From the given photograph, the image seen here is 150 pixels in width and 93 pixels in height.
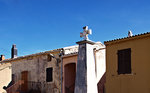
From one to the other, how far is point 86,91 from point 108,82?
4.17m

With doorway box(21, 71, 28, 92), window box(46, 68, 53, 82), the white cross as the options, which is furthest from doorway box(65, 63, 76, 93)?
the white cross

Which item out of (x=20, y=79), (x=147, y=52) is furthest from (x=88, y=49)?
(x=20, y=79)

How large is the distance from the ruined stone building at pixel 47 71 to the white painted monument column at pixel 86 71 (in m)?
6.49

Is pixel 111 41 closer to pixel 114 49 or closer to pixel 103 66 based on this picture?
pixel 114 49

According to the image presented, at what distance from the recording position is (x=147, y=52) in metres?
12.2

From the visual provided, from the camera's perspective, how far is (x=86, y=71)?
9742 millimetres

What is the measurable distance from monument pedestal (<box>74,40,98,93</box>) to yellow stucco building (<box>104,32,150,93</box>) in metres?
3.35

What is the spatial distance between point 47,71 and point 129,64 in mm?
8821

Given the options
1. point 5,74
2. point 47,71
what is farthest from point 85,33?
point 5,74

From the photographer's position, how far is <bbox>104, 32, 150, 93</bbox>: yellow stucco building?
12148mm

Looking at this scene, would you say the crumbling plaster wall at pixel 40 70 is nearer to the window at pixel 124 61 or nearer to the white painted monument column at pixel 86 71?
the window at pixel 124 61

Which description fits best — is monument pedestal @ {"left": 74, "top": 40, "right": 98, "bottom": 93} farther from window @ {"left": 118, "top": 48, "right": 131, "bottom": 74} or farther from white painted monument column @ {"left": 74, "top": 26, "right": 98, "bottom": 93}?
window @ {"left": 118, "top": 48, "right": 131, "bottom": 74}

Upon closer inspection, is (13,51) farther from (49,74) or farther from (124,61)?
(124,61)

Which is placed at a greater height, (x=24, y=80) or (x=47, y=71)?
(x=47, y=71)
